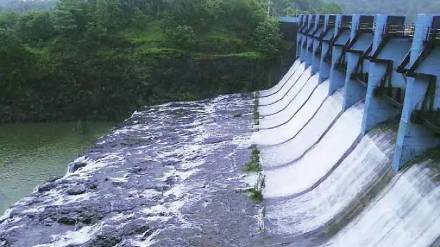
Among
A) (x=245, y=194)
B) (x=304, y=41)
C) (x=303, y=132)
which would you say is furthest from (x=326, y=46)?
(x=245, y=194)

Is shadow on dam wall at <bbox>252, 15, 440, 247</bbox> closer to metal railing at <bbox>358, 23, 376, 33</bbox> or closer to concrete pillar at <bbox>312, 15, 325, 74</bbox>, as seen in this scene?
metal railing at <bbox>358, 23, 376, 33</bbox>

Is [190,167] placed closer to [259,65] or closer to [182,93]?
[182,93]

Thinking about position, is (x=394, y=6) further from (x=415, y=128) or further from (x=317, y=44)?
A: (x=415, y=128)

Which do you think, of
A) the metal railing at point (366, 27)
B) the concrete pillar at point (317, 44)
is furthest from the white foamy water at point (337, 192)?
the concrete pillar at point (317, 44)

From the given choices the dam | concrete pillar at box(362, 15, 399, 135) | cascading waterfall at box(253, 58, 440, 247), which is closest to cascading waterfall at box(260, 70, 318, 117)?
the dam

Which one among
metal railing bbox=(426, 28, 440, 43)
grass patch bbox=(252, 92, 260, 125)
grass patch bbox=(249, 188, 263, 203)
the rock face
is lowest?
grass patch bbox=(252, 92, 260, 125)

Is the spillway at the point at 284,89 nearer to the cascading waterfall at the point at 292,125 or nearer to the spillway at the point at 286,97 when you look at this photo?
the spillway at the point at 286,97
